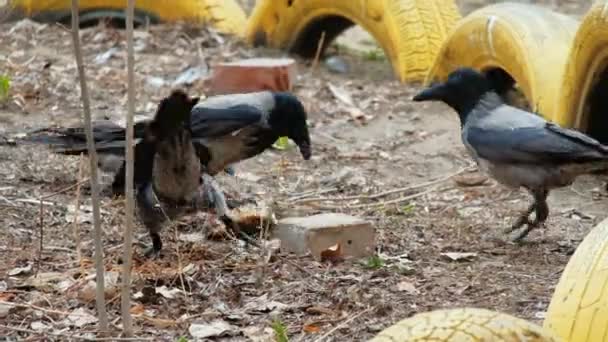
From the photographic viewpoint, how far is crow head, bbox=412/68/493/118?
6785 millimetres

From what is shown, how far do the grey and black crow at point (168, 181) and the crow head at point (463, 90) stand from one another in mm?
1513

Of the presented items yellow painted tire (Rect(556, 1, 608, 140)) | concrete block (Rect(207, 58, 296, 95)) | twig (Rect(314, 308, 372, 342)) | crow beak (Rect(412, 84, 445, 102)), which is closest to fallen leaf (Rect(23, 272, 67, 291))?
twig (Rect(314, 308, 372, 342))

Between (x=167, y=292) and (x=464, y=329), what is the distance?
2249mm

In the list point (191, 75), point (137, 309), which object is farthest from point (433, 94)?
point (191, 75)

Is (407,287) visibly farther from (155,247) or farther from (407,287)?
(155,247)

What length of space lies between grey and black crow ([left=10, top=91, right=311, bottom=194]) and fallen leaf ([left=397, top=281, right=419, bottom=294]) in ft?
4.51

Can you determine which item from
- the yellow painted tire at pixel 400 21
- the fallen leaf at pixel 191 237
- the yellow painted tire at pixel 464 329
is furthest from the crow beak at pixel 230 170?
the yellow painted tire at pixel 464 329

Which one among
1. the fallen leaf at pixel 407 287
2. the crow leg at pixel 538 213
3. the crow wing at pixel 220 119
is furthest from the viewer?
the crow wing at pixel 220 119

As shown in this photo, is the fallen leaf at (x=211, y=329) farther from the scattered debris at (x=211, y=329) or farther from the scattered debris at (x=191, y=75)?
the scattered debris at (x=191, y=75)

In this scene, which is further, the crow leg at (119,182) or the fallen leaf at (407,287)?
the crow leg at (119,182)

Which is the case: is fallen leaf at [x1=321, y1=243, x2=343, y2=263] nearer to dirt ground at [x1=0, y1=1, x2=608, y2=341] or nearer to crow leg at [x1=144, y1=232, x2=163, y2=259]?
dirt ground at [x1=0, y1=1, x2=608, y2=341]

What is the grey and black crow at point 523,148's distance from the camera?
20.1ft

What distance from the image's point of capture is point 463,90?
22.3ft

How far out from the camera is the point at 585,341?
3.60 m
